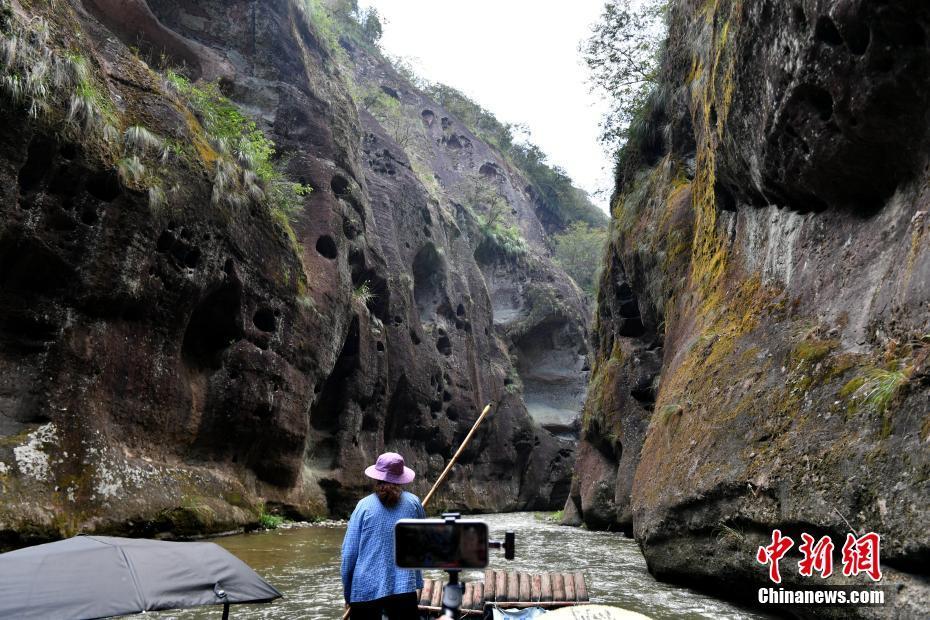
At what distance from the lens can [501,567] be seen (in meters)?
9.64

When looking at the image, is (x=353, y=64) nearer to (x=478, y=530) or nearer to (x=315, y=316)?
(x=315, y=316)

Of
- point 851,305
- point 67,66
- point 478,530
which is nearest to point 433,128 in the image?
point 67,66

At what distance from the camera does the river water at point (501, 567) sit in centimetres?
612

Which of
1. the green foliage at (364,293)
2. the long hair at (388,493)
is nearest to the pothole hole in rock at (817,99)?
the long hair at (388,493)

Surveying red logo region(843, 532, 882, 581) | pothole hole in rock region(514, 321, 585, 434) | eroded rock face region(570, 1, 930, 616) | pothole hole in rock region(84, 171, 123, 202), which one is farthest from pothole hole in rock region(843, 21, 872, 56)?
pothole hole in rock region(514, 321, 585, 434)

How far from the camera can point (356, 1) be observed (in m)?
43.2

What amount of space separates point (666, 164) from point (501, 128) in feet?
144

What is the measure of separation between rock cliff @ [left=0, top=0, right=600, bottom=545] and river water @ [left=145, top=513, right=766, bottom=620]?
1542mm

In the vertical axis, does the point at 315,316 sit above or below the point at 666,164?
below

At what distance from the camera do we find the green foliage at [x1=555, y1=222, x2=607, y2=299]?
50.2m

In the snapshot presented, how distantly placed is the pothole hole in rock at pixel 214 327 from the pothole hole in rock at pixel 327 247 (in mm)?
5593

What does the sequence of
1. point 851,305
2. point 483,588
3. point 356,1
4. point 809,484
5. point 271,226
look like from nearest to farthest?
point 809,484
point 851,305
point 483,588
point 271,226
point 356,1

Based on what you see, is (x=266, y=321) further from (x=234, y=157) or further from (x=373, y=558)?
(x=373, y=558)

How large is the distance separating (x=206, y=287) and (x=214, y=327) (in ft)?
5.13
